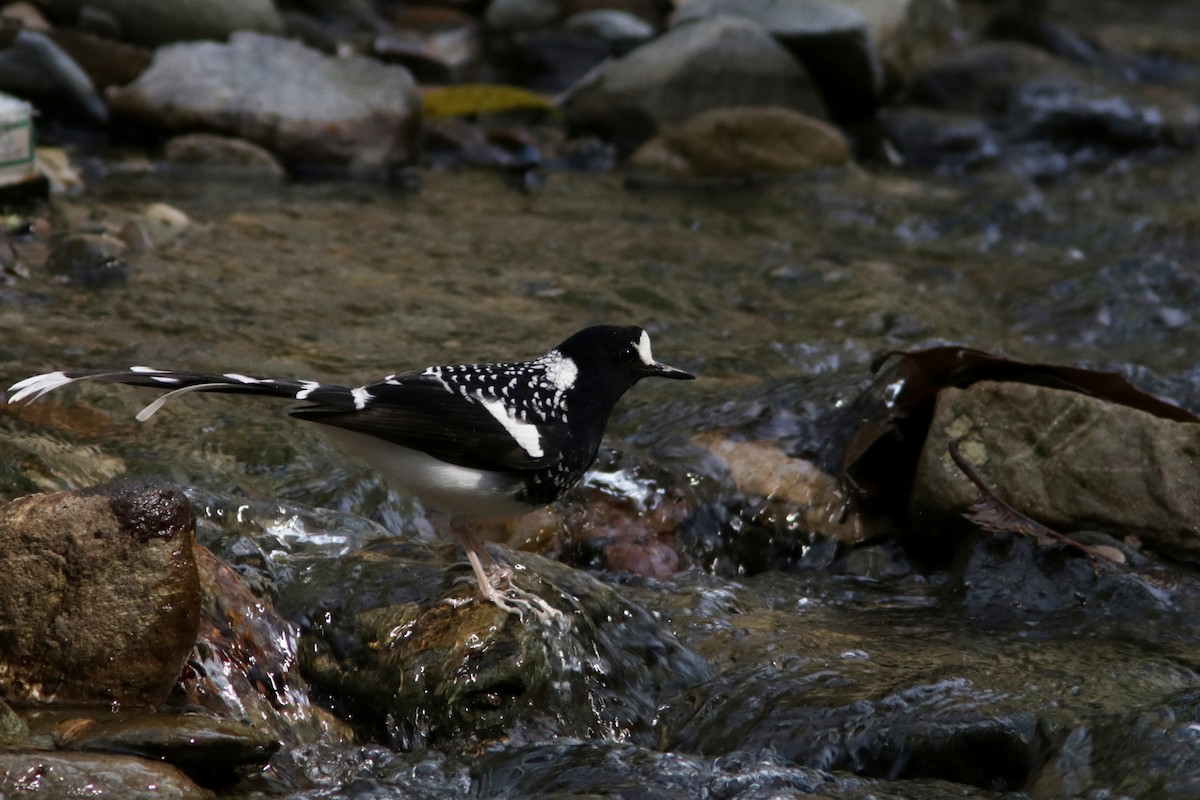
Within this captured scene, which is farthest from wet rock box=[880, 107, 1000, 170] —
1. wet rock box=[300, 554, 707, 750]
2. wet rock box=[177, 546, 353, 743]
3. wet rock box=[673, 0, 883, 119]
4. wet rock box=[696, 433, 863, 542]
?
wet rock box=[177, 546, 353, 743]

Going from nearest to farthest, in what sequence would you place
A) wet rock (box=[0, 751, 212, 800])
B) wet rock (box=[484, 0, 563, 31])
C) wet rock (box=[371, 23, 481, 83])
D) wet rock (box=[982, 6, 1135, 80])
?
1. wet rock (box=[0, 751, 212, 800])
2. wet rock (box=[371, 23, 481, 83])
3. wet rock (box=[484, 0, 563, 31])
4. wet rock (box=[982, 6, 1135, 80])

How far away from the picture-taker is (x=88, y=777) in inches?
126

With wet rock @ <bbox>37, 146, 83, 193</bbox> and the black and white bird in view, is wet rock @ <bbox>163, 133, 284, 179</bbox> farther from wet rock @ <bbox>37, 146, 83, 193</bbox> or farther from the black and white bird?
the black and white bird

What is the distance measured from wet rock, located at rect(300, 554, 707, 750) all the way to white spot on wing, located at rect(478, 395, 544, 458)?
384 mm

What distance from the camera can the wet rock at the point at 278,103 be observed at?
1008cm

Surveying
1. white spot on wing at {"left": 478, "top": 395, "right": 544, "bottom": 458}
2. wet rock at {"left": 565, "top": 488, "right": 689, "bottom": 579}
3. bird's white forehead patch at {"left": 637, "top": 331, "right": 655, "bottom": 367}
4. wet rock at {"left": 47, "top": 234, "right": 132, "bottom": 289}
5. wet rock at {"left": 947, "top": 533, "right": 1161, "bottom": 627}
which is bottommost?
wet rock at {"left": 565, "top": 488, "right": 689, "bottom": 579}

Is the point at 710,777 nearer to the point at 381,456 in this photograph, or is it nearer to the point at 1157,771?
the point at 1157,771

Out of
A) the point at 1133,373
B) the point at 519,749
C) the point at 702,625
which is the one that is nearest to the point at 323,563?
the point at 519,749

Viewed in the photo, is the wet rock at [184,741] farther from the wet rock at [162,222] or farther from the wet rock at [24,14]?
the wet rock at [24,14]

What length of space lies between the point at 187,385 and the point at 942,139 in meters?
9.50

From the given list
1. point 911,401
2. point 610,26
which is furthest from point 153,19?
point 911,401

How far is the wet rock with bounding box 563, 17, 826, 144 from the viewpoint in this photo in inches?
455

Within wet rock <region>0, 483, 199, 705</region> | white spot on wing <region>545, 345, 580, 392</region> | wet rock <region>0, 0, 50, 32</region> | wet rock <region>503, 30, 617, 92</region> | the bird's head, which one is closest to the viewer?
wet rock <region>0, 483, 199, 705</region>

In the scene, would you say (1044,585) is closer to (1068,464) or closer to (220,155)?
(1068,464)
